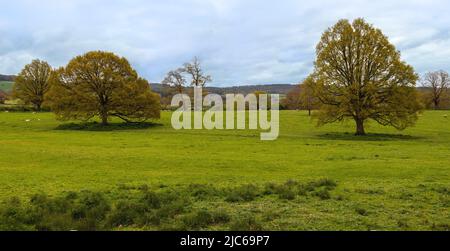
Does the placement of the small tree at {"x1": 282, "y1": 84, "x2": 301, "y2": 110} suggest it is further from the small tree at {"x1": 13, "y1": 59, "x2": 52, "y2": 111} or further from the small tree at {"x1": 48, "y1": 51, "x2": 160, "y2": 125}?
the small tree at {"x1": 13, "y1": 59, "x2": 52, "y2": 111}

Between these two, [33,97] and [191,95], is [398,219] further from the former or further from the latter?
[33,97]

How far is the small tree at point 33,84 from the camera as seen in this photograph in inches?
3686

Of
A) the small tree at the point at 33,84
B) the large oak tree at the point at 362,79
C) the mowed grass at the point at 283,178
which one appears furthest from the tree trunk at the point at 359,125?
the small tree at the point at 33,84

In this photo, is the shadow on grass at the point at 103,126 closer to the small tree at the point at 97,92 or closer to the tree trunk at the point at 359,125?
the small tree at the point at 97,92

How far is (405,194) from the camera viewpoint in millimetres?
13508

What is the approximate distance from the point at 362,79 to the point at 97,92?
123 feet

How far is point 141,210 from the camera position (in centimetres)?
1127

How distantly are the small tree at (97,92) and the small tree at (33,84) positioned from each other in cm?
3674

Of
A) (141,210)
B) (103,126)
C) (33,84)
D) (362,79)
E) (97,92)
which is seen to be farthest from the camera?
(33,84)

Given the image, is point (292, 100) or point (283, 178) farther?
point (292, 100)

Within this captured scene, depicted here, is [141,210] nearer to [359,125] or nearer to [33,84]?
[359,125]

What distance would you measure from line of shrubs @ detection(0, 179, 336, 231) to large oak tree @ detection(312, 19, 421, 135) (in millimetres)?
32741

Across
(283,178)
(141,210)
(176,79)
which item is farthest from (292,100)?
(141,210)

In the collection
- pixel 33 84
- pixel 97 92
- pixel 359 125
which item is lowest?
pixel 359 125
